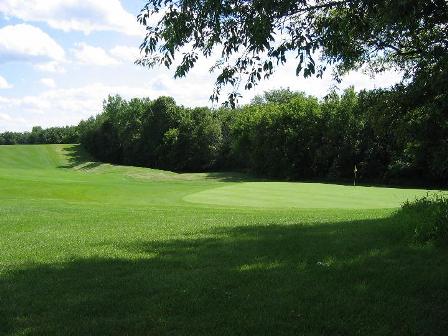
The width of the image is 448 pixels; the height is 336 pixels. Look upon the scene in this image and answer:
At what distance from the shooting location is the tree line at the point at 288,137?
1416cm

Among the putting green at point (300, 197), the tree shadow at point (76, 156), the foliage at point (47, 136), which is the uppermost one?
the foliage at point (47, 136)

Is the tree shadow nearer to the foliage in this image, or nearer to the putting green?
the foliage

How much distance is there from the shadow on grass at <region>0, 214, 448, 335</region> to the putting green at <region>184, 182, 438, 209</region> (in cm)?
1454

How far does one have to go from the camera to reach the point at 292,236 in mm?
9594

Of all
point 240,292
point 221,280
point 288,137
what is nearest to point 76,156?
point 288,137

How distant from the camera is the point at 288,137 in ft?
181

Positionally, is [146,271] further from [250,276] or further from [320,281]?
[320,281]

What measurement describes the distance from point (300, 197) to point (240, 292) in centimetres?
2025

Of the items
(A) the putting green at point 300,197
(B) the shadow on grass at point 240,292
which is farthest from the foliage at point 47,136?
(B) the shadow on grass at point 240,292

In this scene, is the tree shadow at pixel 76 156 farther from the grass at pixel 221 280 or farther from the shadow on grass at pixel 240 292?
the shadow on grass at pixel 240 292

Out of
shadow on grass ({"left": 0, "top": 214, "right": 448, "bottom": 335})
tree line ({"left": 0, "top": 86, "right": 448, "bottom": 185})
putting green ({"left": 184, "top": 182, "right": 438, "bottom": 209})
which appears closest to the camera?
shadow on grass ({"left": 0, "top": 214, "right": 448, "bottom": 335})

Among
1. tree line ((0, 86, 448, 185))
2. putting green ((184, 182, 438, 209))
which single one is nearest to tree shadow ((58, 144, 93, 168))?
tree line ((0, 86, 448, 185))

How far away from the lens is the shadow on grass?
4.83m

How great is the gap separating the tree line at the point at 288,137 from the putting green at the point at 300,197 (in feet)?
8.95
